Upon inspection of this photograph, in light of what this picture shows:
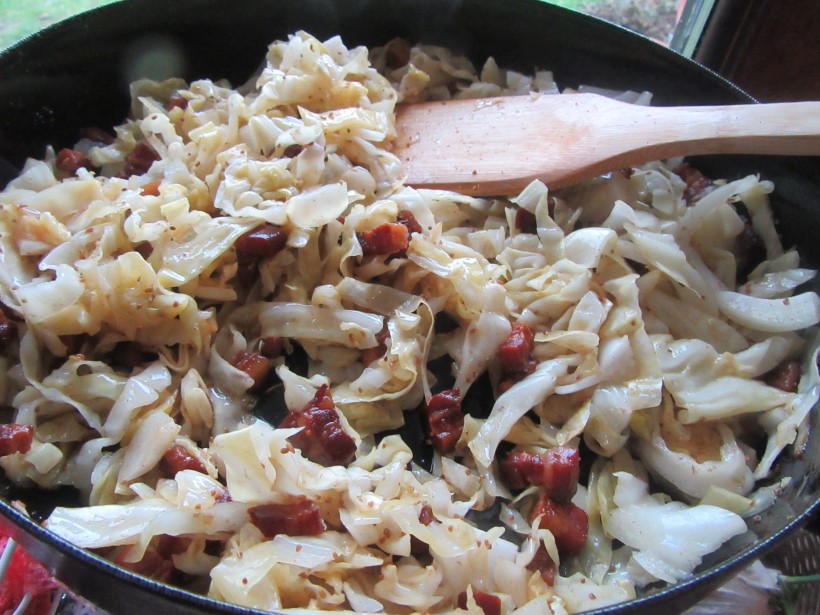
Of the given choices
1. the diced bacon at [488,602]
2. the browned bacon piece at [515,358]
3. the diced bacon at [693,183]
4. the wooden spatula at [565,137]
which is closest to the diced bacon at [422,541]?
the diced bacon at [488,602]

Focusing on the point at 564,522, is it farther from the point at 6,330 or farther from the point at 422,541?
the point at 6,330

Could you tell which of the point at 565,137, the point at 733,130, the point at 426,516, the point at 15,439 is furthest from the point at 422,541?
the point at 733,130

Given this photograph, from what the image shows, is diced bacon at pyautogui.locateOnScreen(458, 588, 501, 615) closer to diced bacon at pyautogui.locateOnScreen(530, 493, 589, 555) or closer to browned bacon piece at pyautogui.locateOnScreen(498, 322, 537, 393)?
diced bacon at pyautogui.locateOnScreen(530, 493, 589, 555)

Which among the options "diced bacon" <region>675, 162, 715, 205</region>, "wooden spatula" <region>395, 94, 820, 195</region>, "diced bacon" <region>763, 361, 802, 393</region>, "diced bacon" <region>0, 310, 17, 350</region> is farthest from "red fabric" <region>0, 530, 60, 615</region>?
"diced bacon" <region>675, 162, 715, 205</region>

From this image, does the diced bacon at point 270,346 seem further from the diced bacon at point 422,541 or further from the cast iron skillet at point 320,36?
the cast iron skillet at point 320,36

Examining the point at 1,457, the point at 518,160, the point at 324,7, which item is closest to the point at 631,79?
the point at 518,160
